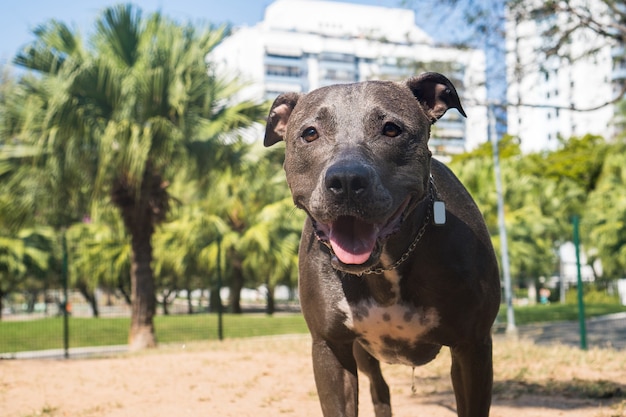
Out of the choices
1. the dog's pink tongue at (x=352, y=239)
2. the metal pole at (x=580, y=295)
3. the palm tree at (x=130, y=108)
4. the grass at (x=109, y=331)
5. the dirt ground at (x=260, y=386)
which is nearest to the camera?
the dog's pink tongue at (x=352, y=239)

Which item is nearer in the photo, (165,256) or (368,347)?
(368,347)

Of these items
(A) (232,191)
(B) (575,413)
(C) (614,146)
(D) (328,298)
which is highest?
(C) (614,146)

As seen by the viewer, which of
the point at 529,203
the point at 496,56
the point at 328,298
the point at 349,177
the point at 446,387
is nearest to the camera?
the point at 349,177

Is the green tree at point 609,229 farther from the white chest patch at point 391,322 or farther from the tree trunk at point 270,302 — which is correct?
the white chest patch at point 391,322

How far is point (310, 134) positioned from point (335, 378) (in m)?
1.12

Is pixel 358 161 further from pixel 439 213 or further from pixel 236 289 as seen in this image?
pixel 236 289

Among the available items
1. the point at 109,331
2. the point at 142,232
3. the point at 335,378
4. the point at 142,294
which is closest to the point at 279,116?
the point at 335,378

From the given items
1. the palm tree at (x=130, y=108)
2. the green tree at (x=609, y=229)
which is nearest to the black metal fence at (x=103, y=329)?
the palm tree at (x=130, y=108)

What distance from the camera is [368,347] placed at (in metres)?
3.64

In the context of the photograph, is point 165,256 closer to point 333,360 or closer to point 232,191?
point 232,191

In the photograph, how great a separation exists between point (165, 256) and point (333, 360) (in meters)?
23.1

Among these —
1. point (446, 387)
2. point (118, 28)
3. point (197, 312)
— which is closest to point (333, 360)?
point (446, 387)

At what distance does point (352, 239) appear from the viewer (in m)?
2.75

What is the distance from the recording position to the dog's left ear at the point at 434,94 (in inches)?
126
